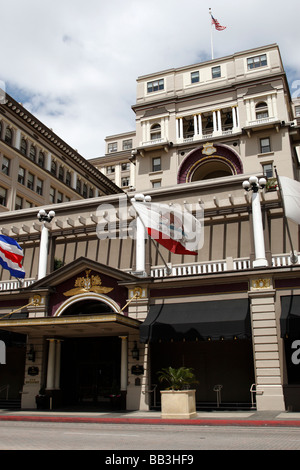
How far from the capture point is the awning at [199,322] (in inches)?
871

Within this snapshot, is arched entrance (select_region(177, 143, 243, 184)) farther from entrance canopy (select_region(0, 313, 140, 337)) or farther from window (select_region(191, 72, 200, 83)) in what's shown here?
entrance canopy (select_region(0, 313, 140, 337))

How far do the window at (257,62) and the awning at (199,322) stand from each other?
3700 centimetres

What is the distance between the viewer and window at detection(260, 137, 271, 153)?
49.6 meters

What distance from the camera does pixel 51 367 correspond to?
2600 cm

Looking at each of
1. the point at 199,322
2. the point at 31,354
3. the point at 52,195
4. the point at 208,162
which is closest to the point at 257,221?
the point at 199,322

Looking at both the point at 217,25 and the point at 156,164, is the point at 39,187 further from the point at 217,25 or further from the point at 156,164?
the point at 217,25

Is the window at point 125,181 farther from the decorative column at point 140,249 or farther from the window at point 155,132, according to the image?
the decorative column at point 140,249

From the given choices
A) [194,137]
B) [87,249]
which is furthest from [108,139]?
[87,249]

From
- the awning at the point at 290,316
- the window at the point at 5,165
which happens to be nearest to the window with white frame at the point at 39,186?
the window at the point at 5,165

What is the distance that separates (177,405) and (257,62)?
43750 mm

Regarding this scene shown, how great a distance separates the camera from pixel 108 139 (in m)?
94.6

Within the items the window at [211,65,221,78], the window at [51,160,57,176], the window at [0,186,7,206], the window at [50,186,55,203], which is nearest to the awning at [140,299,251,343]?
the window at [0,186,7,206]

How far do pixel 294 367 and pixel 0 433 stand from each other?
13743mm
